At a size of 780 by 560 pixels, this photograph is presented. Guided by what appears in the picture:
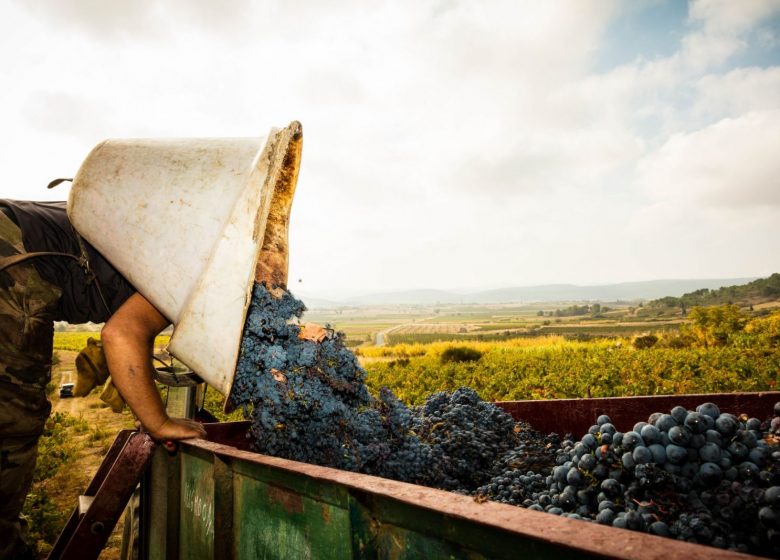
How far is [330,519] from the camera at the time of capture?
4.06 feet

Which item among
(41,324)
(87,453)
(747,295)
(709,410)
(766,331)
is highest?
(41,324)

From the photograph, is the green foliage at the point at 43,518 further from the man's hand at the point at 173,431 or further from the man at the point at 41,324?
the man's hand at the point at 173,431

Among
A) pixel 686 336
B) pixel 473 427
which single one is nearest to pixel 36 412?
pixel 473 427

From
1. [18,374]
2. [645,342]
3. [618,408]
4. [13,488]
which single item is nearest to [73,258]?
[18,374]

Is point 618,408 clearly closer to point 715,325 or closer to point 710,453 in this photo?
point 710,453

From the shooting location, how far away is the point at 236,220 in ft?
5.17

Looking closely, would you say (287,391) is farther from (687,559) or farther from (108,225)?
(687,559)

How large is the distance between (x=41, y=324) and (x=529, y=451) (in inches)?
109

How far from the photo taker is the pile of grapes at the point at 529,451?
1280 mm

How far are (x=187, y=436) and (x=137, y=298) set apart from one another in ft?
2.15

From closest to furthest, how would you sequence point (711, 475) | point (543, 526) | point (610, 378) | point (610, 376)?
point (543, 526) < point (711, 475) < point (610, 378) < point (610, 376)

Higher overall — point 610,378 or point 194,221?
point 194,221

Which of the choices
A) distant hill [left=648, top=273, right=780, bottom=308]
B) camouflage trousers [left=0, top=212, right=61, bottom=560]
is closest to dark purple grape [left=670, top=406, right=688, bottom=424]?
camouflage trousers [left=0, top=212, right=61, bottom=560]

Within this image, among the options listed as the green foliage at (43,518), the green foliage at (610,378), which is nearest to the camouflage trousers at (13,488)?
the green foliage at (43,518)
